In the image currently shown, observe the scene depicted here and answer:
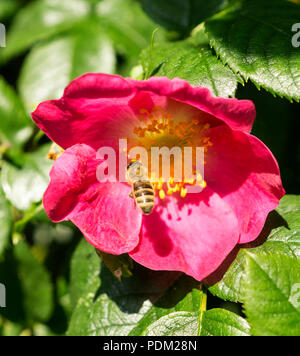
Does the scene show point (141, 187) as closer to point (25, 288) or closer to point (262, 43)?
point (262, 43)

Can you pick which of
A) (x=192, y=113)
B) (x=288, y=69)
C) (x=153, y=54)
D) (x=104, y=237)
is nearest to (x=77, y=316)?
(x=104, y=237)

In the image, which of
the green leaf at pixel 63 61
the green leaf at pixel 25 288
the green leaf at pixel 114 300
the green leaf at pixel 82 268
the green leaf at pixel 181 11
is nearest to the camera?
the green leaf at pixel 114 300

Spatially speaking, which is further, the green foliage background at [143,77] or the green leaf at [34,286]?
the green leaf at [34,286]

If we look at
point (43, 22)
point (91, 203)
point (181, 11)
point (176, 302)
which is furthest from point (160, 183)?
point (43, 22)

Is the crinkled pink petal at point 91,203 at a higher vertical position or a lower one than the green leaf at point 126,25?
lower

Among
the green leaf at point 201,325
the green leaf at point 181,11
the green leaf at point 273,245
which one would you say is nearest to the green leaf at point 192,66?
the green leaf at point 181,11

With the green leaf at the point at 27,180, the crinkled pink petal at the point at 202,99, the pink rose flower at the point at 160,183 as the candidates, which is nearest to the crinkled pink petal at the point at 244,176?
the pink rose flower at the point at 160,183

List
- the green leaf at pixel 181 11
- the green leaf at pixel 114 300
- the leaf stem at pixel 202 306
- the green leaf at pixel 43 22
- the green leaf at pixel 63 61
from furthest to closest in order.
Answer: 1. the green leaf at pixel 43 22
2. the green leaf at pixel 63 61
3. the green leaf at pixel 181 11
4. the green leaf at pixel 114 300
5. the leaf stem at pixel 202 306

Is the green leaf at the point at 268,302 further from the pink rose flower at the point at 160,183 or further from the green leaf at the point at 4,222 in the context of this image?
the green leaf at the point at 4,222

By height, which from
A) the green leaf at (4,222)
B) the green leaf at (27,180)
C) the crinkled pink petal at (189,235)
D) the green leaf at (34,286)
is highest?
the crinkled pink petal at (189,235)
